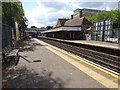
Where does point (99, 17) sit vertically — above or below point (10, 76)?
above

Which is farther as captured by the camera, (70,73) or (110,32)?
(110,32)

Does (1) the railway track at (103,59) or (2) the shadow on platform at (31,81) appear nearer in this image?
(2) the shadow on platform at (31,81)

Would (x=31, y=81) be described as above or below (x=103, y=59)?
below

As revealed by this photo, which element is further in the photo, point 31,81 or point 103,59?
point 103,59

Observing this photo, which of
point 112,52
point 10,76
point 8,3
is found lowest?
point 10,76

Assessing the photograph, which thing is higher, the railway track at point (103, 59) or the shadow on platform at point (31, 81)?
the railway track at point (103, 59)

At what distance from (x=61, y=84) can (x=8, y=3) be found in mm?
20749

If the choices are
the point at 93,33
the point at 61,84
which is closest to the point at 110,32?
the point at 93,33

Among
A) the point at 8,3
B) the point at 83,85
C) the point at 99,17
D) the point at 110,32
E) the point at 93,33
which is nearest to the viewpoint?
the point at 83,85

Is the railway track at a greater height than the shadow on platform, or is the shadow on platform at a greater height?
the railway track

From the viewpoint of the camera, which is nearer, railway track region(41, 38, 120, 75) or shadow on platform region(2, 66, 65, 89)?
shadow on platform region(2, 66, 65, 89)

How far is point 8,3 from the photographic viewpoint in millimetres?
27125

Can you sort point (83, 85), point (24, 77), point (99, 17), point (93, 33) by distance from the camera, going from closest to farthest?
1. point (83, 85)
2. point (24, 77)
3. point (93, 33)
4. point (99, 17)

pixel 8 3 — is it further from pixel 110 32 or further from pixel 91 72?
pixel 110 32
